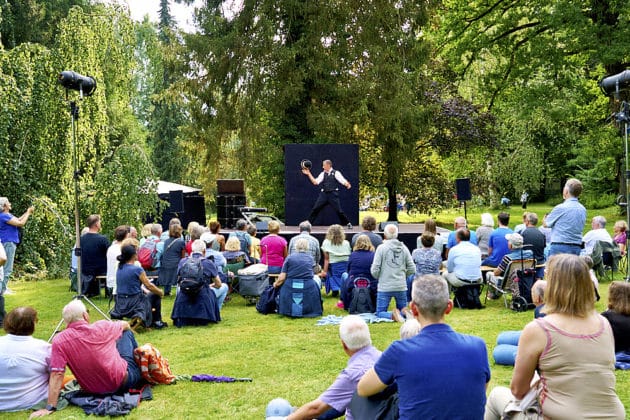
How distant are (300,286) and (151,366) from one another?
3.31 m

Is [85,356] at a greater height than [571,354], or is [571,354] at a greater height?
[571,354]

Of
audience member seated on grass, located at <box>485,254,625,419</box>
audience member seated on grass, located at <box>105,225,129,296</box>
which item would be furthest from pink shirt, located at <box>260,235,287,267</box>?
audience member seated on grass, located at <box>485,254,625,419</box>

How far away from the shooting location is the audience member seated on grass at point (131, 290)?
7223mm

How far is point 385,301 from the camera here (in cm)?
804

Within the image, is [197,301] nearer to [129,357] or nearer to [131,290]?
[131,290]

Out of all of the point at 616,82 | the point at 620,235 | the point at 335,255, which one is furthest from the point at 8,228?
the point at 620,235

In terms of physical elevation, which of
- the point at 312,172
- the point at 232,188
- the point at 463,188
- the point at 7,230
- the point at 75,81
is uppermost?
the point at 75,81

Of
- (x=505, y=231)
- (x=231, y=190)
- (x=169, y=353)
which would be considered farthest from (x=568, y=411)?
(x=231, y=190)

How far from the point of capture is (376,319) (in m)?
7.95

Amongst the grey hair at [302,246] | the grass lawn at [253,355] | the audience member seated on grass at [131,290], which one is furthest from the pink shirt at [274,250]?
the audience member seated on grass at [131,290]

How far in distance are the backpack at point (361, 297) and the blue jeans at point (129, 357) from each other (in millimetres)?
3616

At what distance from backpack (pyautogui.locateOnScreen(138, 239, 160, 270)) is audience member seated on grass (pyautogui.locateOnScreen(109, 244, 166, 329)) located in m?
2.44

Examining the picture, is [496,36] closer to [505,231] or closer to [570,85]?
[570,85]

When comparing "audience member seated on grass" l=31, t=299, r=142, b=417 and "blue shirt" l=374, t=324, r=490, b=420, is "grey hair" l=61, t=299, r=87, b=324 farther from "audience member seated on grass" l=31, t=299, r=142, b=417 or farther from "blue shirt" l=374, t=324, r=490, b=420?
"blue shirt" l=374, t=324, r=490, b=420
